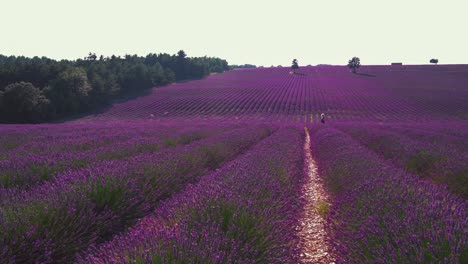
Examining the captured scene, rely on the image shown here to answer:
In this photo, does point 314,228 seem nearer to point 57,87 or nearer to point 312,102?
point 312,102

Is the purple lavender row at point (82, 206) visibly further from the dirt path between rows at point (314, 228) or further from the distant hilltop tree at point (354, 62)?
the distant hilltop tree at point (354, 62)

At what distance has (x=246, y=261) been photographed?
230cm

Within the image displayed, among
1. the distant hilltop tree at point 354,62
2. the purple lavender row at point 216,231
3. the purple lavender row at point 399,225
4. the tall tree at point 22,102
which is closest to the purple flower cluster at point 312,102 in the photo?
the tall tree at point 22,102

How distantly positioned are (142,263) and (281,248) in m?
1.46

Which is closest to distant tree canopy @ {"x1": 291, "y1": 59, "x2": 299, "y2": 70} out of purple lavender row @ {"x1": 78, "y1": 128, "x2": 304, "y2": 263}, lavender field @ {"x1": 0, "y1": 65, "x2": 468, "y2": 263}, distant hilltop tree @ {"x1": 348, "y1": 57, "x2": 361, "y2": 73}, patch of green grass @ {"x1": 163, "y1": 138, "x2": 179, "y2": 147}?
distant hilltop tree @ {"x1": 348, "y1": 57, "x2": 361, "y2": 73}

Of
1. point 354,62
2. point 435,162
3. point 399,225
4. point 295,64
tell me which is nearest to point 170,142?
point 435,162

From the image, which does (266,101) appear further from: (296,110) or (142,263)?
(142,263)

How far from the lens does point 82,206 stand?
377cm

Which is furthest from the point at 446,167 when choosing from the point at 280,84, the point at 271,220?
the point at 280,84

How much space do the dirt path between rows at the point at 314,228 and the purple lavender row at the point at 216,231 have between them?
298 millimetres

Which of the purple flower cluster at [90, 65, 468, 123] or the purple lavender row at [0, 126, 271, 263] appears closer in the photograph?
the purple lavender row at [0, 126, 271, 263]

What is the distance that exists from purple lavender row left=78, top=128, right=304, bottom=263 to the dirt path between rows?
0.98ft

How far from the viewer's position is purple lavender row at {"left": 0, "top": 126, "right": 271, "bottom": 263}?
2.92 m

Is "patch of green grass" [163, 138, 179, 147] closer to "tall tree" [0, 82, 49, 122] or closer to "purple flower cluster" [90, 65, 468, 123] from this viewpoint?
"purple flower cluster" [90, 65, 468, 123]
